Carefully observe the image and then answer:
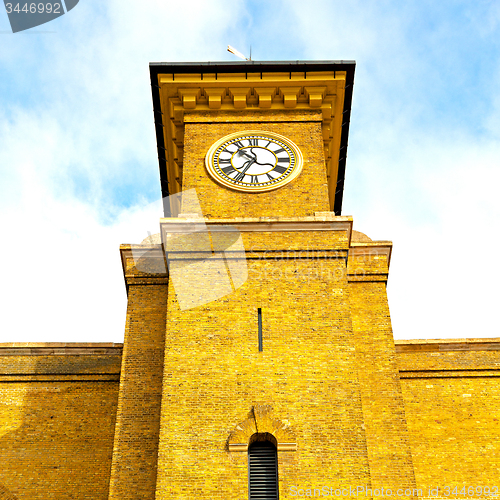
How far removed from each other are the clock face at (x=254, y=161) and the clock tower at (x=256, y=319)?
0.04 meters

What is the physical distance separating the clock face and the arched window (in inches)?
282

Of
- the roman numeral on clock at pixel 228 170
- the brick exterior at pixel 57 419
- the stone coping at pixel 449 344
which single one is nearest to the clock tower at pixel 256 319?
the roman numeral on clock at pixel 228 170

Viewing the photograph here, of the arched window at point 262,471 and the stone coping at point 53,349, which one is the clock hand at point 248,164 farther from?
the arched window at point 262,471

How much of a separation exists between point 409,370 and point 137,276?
23.2 ft

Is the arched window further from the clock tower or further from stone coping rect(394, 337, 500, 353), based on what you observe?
stone coping rect(394, 337, 500, 353)

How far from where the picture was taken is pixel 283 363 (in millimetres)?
16062

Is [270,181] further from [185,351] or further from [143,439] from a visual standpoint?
[143,439]

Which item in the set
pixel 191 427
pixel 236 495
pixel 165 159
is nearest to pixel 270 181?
pixel 165 159

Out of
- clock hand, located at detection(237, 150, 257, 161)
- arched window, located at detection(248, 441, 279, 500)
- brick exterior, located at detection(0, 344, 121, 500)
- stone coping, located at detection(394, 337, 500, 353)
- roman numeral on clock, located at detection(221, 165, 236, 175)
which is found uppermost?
clock hand, located at detection(237, 150, 257, 161)

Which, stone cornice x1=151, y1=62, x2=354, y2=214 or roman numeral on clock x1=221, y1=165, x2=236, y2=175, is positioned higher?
stone cornice x1=151, y1=62, x2=354, y2=214

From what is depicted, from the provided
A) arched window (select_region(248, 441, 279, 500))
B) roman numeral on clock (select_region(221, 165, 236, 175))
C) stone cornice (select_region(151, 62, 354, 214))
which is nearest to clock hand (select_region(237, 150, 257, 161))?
roman numeral on clock (select_region(221, 165, 236, 175))

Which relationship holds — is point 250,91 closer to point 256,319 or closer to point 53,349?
point 256,319

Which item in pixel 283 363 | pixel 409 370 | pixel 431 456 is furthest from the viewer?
pixel 409 370

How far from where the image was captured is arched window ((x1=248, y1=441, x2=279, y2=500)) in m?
14.5
